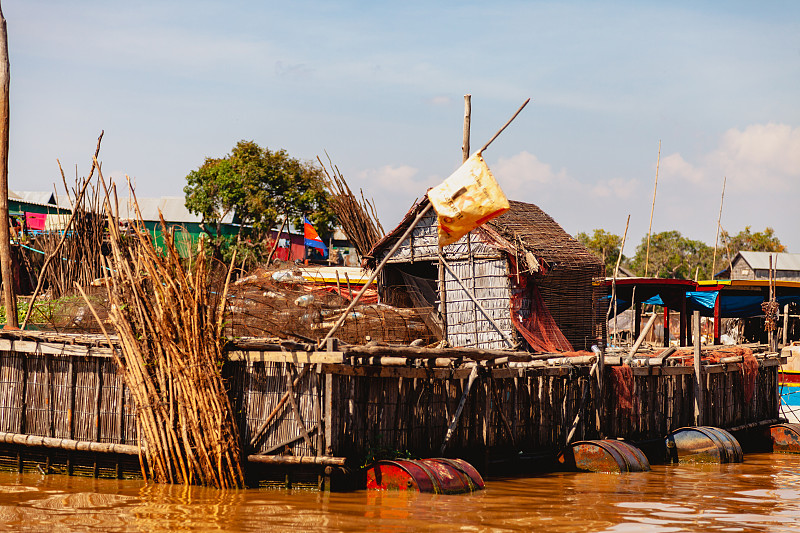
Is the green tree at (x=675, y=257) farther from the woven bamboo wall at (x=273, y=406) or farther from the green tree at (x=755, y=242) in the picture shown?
the woven bamboo wall at (x=273, y=406)

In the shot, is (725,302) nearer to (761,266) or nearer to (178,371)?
(178,371)

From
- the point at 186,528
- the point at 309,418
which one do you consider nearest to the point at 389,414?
the point at 309,418

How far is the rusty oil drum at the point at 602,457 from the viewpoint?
11023mm

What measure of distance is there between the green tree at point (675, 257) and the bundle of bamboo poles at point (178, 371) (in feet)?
168

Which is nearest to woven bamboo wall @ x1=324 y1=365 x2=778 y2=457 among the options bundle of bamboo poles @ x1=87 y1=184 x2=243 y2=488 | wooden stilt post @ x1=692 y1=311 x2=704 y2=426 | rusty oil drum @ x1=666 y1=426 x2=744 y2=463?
wooden stilt post @ x1=692 y1=311 x2=704 y2=426

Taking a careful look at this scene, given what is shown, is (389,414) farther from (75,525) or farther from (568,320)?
(568,320)

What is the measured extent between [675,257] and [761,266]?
212 inches

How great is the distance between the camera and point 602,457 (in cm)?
1104

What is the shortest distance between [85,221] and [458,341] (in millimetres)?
7461

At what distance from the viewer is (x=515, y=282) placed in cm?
1563

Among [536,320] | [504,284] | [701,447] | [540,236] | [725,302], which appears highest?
[540,236]

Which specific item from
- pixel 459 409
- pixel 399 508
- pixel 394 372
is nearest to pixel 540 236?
pixel 459 409

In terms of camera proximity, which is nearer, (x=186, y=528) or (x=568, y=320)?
(x=186, y=528)

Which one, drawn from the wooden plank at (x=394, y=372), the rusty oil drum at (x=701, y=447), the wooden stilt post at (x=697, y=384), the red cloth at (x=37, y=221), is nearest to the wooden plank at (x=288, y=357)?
the wooden plank at (x=394, y=372)
